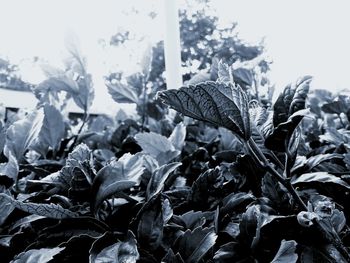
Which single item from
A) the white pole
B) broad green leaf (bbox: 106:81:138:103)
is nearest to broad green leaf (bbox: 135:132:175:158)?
broad green leaf (bbox: 106:81:138:103)

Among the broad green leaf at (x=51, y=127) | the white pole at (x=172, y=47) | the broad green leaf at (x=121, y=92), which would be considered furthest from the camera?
the white pole at (x=172, y=47)

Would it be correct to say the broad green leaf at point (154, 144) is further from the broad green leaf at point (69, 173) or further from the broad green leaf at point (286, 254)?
the broad green leaf at point (286, 254)

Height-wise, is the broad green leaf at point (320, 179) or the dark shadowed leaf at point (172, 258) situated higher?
the broad green leaf at point (320, 179)

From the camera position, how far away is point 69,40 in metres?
1.11

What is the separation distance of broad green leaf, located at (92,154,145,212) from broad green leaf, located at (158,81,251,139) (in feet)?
0.41

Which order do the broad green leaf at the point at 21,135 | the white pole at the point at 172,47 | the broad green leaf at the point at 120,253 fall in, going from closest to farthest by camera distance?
1. the broad green leaf at the point at 120,253
2. the broad green leaf at the point at 21,135
3. the white pole at the point at 172,47

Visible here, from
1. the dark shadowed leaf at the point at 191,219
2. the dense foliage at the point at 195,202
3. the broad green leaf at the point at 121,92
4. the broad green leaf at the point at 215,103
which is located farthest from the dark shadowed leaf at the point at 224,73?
the broad green leaf at the point at 121,92

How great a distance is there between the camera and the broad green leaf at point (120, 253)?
1.59 ft

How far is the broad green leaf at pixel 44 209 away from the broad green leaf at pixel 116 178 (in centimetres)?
5

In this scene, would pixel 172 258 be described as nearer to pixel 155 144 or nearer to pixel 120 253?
pixel 120 253

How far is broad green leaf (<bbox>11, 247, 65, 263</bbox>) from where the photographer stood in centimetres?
49

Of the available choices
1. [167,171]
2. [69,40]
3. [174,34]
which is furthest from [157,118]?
[167,171]

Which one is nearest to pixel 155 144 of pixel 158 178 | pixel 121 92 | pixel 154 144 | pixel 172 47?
pixel 154 144

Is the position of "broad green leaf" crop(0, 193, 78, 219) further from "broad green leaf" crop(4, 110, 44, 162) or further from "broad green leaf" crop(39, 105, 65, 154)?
"broad green leaf" crop(39, 105, 65, 154)
